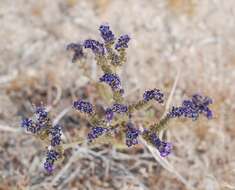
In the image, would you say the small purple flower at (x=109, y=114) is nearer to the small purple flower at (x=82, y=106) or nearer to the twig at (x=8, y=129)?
the small purple flower at (x=82, y=106)

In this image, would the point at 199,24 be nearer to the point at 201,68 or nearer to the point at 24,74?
the point at 201,68

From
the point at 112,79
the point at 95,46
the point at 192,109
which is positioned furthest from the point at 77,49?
the point at 192,109

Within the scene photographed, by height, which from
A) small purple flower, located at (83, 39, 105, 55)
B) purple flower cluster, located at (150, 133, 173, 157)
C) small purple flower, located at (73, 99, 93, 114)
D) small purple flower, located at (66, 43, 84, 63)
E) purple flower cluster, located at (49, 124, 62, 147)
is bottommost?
purple flower cluster, located at (49, 124, 62, 147)

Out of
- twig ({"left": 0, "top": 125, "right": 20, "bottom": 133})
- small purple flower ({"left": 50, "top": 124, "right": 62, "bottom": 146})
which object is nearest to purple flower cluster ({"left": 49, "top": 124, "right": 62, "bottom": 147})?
small purple flower ({"left": 50, "top": 124, "right": 62, "bottom": 146})

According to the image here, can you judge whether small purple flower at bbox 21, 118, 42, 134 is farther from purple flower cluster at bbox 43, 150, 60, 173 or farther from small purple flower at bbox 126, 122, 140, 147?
small purple flower at bbox 126, 122, 140, 147

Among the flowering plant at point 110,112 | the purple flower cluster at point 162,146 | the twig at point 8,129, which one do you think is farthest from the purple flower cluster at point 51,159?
the twig at point 8,129

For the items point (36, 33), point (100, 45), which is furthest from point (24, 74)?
point (100, 45)

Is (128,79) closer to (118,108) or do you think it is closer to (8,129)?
(8,129)
